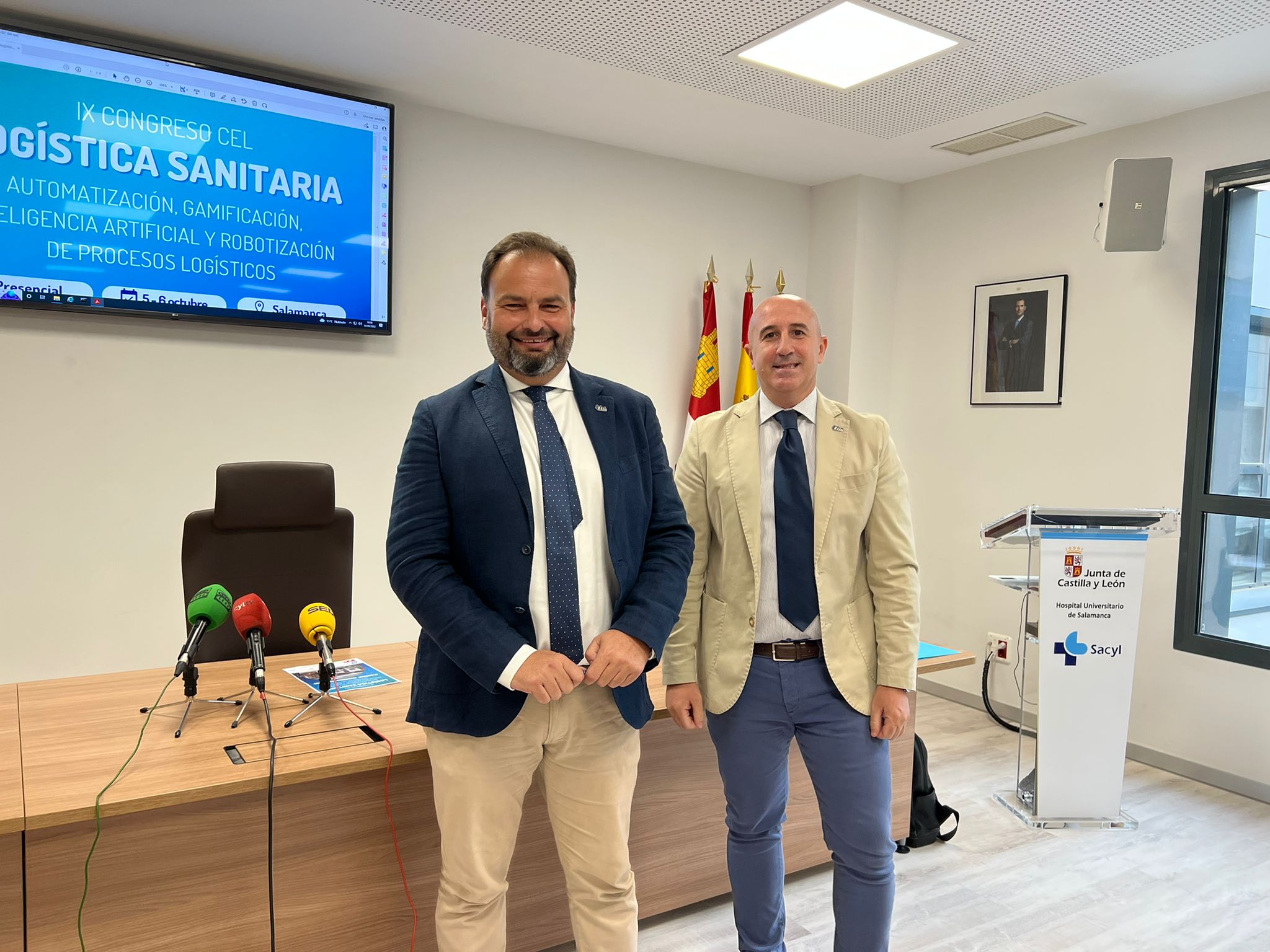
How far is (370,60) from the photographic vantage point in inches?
142

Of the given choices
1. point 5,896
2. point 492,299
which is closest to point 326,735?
point 5,896

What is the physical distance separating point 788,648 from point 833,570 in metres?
0.20

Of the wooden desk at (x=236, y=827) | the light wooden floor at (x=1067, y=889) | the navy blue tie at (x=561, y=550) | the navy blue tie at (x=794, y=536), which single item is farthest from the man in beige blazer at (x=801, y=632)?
the light wooden floor at (x=1067, y=889)

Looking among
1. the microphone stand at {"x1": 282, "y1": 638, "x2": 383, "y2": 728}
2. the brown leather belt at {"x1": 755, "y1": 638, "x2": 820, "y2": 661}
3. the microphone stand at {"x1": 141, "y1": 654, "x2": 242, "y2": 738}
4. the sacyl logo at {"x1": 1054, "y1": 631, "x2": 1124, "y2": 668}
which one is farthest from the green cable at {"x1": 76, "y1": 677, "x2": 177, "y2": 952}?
the sacyl logo at {"x1": 1054, "y1": 631, "x2": 1124, "y2": 668}

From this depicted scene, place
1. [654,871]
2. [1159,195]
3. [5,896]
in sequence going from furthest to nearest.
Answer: [1159,195]
[654,871]
[5,896]

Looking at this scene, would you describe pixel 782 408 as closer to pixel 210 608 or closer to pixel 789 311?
pixel 789 311

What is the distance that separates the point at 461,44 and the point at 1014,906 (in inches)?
137

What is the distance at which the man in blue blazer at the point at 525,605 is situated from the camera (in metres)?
1.66

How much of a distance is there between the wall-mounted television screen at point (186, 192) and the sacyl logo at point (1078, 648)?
3.02 m

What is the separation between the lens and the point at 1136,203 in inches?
149

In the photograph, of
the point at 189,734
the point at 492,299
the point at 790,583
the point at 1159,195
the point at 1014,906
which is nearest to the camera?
the point at 492,299

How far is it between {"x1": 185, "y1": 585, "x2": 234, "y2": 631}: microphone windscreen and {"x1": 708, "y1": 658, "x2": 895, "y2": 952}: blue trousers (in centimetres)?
111

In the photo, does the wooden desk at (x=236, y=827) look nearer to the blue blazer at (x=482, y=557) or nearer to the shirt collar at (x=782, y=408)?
the blue blazer at (x=482, y=557)

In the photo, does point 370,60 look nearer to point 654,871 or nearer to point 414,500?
point 414,500
